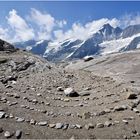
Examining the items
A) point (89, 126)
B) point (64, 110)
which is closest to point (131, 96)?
point (64, 110)

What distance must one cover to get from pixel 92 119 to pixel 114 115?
4.87 ft

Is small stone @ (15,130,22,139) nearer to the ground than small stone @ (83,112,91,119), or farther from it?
nearer to the ground

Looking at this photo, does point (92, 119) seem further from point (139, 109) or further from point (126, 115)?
point (139, 109)

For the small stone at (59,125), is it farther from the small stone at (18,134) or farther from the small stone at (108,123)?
the small stone at (108,123)

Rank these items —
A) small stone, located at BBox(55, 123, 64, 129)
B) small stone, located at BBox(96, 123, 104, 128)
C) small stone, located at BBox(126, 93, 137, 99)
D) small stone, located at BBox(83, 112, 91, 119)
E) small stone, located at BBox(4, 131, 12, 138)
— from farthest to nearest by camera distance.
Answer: small stone, located at BBox(126, 93, 137, 99)
small stone, located at BBox(83, 112, 91, 119)
small stone, located at BBox(96, 123, 104, 128)
small stone, located at BBox(55, 123, 64, 129)
small stone, located at BBox(4, 131, 12, 138)

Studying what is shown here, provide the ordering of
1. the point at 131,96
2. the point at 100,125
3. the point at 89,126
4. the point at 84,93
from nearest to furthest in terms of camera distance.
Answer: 1. the point at 89,126
2. the point at 100,125
3. the point at 131,96
4. the point at 84,93

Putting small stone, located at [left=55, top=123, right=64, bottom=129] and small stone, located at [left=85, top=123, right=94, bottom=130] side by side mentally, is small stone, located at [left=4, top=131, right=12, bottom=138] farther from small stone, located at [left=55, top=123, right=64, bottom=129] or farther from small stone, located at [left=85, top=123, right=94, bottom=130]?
small stone, located at [left=85, top=123, right=94, bottom=130]

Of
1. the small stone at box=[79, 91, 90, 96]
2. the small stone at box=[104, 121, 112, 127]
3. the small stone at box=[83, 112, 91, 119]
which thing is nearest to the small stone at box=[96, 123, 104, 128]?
the small stone at box=[104, 121, 112, 127]

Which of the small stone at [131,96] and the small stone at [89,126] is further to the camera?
the small stone at [131,96]

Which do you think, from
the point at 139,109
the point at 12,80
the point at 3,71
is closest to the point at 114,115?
the point at 139,109

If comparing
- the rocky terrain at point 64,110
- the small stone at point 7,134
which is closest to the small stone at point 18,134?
the rocky terrain at point 64,110

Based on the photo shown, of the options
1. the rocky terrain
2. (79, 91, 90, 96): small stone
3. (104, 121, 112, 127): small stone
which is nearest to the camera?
the rocky terrain

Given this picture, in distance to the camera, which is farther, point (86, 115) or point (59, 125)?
point (86, 115)

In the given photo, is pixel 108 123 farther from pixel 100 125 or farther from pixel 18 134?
pixel 18 134
